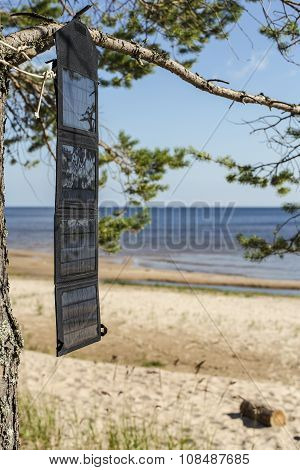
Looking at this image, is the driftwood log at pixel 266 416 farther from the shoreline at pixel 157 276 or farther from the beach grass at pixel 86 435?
the shoreline at pixel 157 276

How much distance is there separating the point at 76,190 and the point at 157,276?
21292 millimetres

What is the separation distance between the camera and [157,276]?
950 inches

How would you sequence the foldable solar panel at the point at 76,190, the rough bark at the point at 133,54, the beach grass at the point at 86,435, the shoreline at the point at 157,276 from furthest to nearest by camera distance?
the shoreline at the point at 157,276 → the beach grass at the point at 86,435 → the rough bark at the point at 133,54 → the foldable solar panel at the point at 76,190

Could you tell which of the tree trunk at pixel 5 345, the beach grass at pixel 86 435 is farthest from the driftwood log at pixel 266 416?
the tree trunk at pixel 5 345

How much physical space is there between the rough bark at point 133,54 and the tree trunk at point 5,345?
0.20 metres

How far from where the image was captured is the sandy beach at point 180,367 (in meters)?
6.21

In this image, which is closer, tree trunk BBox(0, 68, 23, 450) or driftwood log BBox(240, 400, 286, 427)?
tree trunk BBox(0, 68, 23, 450)

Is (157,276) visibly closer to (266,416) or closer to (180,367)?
(180,367)

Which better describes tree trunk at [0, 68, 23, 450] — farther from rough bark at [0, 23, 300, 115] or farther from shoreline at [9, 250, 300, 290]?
shoreline at [9, 250, 300, 290]

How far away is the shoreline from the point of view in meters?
22.2

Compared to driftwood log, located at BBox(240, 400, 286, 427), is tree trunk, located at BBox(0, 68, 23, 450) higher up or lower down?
higher up

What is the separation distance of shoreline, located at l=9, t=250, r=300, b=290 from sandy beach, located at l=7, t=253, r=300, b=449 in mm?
6290

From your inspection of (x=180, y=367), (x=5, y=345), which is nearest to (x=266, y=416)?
(x=180, y=367)

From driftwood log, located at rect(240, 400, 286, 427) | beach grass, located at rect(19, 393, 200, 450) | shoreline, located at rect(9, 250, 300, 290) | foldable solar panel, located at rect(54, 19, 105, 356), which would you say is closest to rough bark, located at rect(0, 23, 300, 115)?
foldable solar panel, located at rect(54, 19, 105, 356)
